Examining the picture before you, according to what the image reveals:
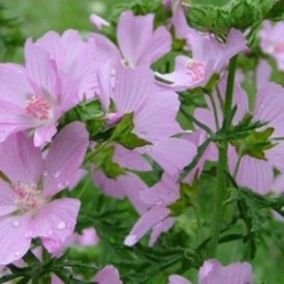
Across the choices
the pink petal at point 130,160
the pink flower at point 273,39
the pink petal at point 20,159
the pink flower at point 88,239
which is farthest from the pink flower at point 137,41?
the pink flower at point 88,239

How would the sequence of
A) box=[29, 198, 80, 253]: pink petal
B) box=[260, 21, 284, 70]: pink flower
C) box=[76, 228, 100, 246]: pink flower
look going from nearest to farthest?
box=[29, 198, 80, 253]: pink petal
box=[260, 21, 284, 70]: pink flower
box=[76, 228, 100, 246]: pink flower

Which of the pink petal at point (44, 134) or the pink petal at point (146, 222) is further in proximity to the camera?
the pink petal at point (146, 222)

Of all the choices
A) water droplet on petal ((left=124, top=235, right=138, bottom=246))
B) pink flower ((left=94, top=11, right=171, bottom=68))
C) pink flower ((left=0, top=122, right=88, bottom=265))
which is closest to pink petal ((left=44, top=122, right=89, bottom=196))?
pink flower ((left=0, top=122, right=88, bottom=265))

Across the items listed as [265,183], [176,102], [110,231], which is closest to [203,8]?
[176,102]

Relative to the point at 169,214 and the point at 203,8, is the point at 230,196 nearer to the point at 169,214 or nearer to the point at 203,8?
the point at 169,214

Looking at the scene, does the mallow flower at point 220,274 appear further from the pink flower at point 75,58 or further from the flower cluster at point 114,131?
the pink flower at point 75,58

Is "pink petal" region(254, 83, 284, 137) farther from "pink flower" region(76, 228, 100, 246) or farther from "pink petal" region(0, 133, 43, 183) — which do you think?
"pink flower" region(76, 228, 100, 246)

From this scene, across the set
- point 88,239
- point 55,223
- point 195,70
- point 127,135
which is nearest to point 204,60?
point 195,70
